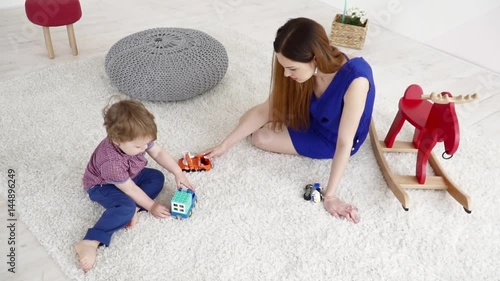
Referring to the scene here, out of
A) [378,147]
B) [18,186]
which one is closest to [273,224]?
[378,147]

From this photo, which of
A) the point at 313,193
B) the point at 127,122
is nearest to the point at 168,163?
the point at 127,122

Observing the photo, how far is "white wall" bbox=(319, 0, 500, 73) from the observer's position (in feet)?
7.42

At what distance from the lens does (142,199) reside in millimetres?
1428

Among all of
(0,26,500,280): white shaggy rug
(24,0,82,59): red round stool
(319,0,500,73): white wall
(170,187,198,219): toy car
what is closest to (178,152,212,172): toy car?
(0,26,500,280): white shaggy rug

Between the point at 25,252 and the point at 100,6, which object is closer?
the point at 25,252

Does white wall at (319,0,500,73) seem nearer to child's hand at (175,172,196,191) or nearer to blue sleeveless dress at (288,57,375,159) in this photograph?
blue sleeveless dress at (288,57,375,159)

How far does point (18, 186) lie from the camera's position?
5.12 feet

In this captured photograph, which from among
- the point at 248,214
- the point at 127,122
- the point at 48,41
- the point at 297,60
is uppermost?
the point at 297,60

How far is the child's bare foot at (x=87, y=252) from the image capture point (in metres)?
1.28

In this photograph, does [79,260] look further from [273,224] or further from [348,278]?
[348,278]

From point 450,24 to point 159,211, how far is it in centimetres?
185

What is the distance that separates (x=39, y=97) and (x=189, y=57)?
27.1 inches

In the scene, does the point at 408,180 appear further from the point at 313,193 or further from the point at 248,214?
the point at 248,214

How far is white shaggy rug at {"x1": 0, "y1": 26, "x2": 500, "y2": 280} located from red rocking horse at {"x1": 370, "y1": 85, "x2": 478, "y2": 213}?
40mm
